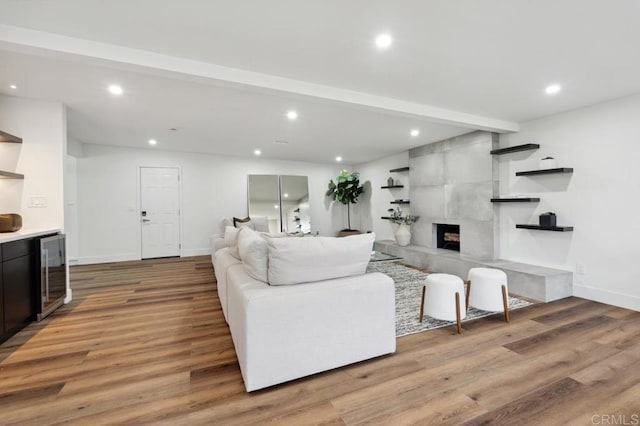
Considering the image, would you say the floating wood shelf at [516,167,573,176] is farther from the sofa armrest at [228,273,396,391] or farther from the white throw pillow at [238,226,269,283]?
the white throw pillow at [238,226,269,283]

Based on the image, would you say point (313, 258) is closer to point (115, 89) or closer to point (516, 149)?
point (115, 89)

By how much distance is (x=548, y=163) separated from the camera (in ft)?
12.5

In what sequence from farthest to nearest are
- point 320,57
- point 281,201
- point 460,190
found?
point 281,201 < point 460,190 < point 320,57

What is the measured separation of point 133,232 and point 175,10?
5543 mm

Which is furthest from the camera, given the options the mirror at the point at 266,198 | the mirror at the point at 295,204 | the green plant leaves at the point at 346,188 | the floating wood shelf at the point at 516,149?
the green plant leaves at the point at 346,188

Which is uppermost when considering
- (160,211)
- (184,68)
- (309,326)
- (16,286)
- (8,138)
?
(184,68)

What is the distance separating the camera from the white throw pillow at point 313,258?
1963mm

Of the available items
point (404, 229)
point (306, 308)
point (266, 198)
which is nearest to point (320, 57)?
point (306, 308)

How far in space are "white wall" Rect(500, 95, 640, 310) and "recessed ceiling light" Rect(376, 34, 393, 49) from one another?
3085mm

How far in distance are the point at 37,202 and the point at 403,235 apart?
566 cm

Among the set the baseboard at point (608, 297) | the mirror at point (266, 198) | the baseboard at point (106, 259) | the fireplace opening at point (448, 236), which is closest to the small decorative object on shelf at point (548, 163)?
the baseboard at point (608, 297)

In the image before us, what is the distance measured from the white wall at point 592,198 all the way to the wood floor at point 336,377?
523mm

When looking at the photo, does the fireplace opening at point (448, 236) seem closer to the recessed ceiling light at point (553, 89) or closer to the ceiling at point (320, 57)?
the ceiling at point (320, 57)

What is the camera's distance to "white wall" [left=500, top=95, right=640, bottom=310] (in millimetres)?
3207
